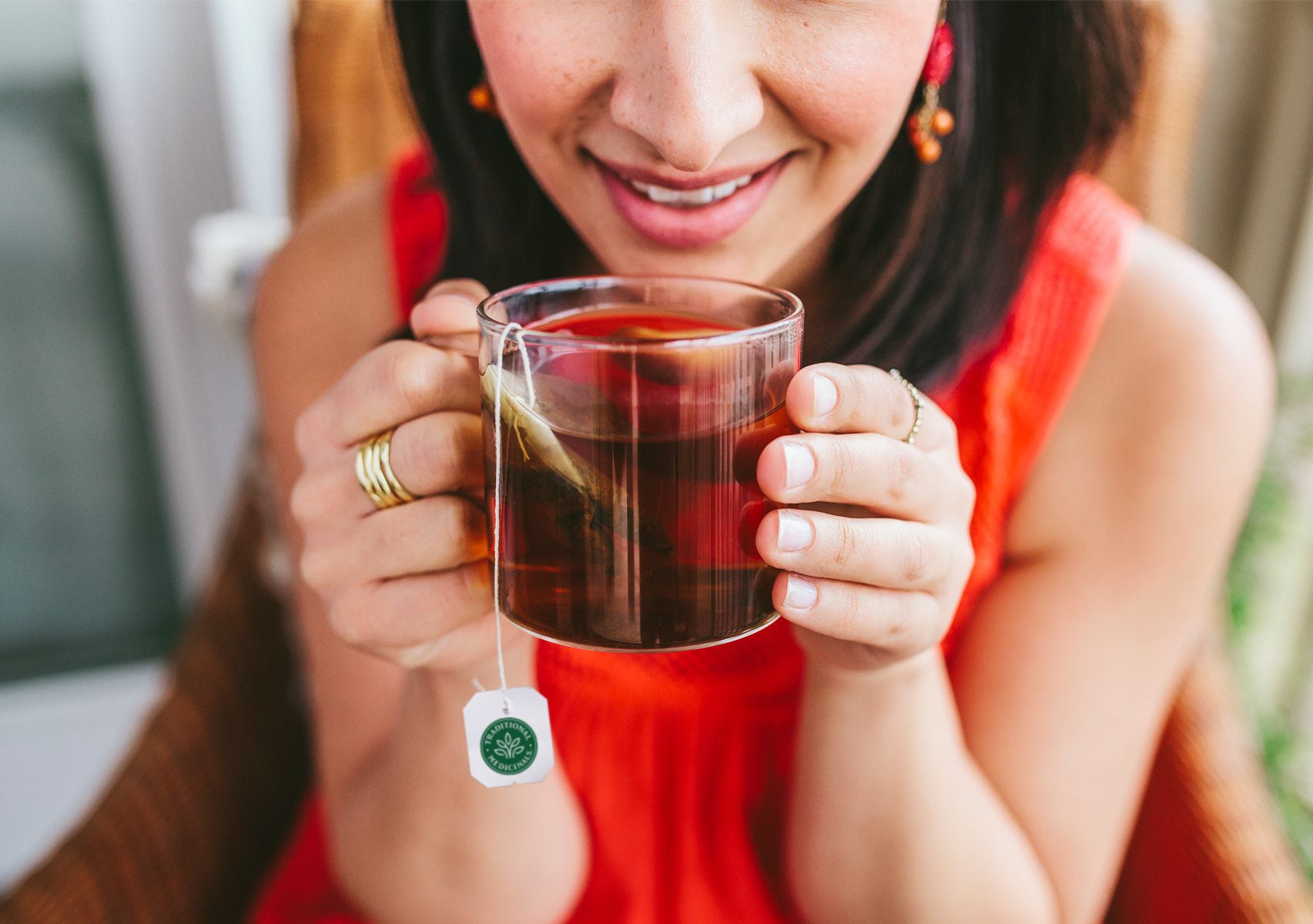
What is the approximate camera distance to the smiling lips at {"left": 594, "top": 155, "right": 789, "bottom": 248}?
32.2 inches

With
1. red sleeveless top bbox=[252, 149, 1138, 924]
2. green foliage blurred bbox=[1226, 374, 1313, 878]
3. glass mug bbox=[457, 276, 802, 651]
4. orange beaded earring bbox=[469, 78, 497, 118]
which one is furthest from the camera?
green foliage blurred bbox=[1226, 374, 1313, 878]

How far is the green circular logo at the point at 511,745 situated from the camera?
0.70 metres

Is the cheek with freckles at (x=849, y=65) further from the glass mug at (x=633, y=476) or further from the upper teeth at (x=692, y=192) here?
the glass mug at (x=633, y=476)

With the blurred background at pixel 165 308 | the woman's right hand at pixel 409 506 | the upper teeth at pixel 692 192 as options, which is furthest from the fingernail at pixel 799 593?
the blurred background at pixel 165 308

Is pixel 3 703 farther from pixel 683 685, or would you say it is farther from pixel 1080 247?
pixel 1080 247

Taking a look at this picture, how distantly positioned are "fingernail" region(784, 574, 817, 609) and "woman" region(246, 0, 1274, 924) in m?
0.04

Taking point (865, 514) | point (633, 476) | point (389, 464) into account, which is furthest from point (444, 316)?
point (865, 514)

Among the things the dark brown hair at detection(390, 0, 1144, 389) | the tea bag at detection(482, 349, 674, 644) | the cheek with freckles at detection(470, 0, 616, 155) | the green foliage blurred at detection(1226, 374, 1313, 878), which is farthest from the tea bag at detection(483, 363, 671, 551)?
the green foliage blurred at detection(1226, 374, 1313, 878)

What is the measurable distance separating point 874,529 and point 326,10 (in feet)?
4.95

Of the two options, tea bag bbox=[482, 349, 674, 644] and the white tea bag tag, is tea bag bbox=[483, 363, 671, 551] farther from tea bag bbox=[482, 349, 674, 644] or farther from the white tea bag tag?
the white tea bag tag

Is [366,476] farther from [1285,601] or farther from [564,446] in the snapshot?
[1285,601]

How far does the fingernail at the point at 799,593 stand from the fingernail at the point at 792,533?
34 mm

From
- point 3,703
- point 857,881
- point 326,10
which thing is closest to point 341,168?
point 326,10

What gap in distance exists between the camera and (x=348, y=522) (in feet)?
2.47
